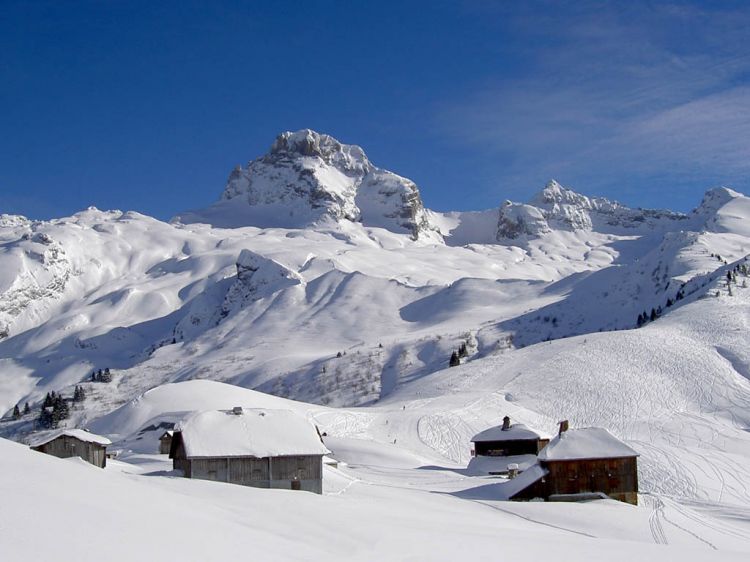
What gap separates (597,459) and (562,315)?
11480 centimetres

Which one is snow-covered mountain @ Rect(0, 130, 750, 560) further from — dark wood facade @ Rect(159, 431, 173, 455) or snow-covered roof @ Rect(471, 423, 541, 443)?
snow-covered roof @ Rect(471, 423, 541, 443)

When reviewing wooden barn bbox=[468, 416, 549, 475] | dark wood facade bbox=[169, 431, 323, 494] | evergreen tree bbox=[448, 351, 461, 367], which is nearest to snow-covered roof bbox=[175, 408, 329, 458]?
dark wood facade bbox=[169, 431, 323, 494]

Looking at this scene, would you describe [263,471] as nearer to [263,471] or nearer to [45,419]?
[263,471]

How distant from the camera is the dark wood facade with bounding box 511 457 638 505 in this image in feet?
146

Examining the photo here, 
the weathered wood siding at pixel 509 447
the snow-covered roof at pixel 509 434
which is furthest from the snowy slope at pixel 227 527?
the snow-covered roof at pixel 509 434

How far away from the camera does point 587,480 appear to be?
149 feet

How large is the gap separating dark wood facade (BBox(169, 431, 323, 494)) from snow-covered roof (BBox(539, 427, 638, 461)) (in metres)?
12.5

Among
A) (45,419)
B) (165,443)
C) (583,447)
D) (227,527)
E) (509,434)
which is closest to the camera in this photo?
(227,527)

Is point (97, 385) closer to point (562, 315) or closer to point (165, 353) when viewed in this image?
point (165, 353)

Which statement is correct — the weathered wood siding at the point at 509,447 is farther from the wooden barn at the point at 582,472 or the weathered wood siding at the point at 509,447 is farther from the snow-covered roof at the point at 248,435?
the snow-covered roof at the point at 248,435

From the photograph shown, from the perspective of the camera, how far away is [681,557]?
21.9 meters

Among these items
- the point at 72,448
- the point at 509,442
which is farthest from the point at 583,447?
the point at 72,448

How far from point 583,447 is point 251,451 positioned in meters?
18.1

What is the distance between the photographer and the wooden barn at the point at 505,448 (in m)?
60.7
